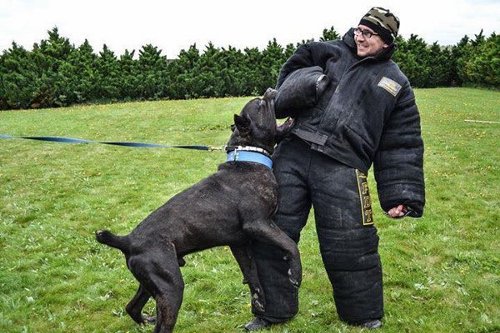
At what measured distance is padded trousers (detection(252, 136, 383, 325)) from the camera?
4.05 metres

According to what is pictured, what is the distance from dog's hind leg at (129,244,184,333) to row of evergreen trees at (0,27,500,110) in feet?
74.3

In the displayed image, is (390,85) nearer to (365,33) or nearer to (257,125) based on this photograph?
(365,33)

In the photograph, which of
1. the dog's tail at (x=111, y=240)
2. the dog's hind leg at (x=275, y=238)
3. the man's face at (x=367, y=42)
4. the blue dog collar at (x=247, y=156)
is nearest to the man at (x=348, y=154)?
the man's face at (x=367, y=42)

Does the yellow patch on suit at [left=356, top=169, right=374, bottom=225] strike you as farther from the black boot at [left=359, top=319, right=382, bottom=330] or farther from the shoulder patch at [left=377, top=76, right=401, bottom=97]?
the black boot at [left=359, top=319, right=382, bottom=330]

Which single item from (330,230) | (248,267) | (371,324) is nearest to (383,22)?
(330,230)

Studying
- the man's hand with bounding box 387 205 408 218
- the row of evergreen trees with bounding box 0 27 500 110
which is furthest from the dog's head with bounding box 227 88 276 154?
the row of evergreen trees with bounding box 0 27 500 110

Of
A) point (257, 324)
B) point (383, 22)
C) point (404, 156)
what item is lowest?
point (257, 324)

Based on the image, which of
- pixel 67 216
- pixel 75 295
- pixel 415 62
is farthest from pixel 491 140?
pixel 415 62

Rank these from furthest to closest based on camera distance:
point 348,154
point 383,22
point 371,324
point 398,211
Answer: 1. point 371,324
2. point 398,211
3. point 348,154
4. point 383,22

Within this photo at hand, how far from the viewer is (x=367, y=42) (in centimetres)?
398

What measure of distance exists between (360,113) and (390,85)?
313 millimetres

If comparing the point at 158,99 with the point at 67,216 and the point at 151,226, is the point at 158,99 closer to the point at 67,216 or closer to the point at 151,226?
the point at 67,216

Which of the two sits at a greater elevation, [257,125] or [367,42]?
[367,42]

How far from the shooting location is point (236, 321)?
4.63 m
